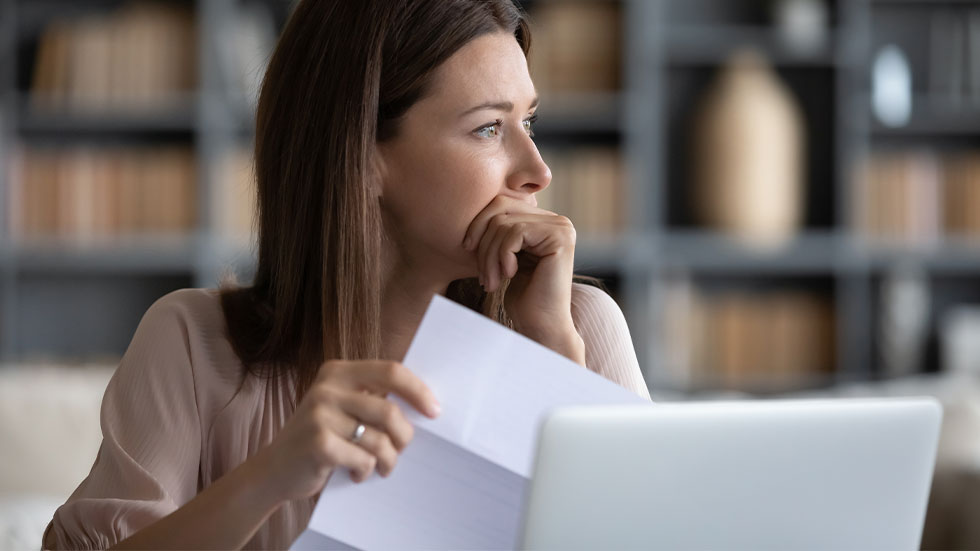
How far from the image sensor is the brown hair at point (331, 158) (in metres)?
1.11

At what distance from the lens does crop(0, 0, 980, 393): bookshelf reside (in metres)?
3.46

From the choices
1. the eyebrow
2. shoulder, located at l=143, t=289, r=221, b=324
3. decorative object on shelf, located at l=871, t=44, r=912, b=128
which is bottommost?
shoulder, located at l=143, t=289, r=221, b=324

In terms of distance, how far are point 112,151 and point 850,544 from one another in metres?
3.32

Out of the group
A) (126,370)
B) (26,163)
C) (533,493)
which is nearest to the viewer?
(533,493)

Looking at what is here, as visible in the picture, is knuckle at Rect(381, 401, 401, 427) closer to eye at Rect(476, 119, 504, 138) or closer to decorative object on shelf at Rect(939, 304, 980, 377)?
eye at Rect(476, 119, 504, 138)

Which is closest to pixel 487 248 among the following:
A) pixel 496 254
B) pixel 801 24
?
pixel 496 254

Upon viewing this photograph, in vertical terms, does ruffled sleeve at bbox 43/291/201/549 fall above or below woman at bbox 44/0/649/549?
below

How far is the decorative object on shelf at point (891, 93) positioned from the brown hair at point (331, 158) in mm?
2756

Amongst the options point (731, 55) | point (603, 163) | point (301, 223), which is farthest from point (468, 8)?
point (731, 55)

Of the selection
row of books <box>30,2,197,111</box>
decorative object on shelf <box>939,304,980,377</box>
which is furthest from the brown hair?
decorative object on shelf <box>939,304,980,377</box>

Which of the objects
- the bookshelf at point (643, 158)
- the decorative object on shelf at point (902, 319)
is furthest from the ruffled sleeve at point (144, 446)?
the decorative object on shelf at point (902, 319)

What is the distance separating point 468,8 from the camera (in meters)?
1.16

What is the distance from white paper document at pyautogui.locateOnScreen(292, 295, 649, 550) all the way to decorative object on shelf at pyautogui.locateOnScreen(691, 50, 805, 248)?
9.52ft

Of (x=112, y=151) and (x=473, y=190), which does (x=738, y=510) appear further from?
(x=112, y=151)
